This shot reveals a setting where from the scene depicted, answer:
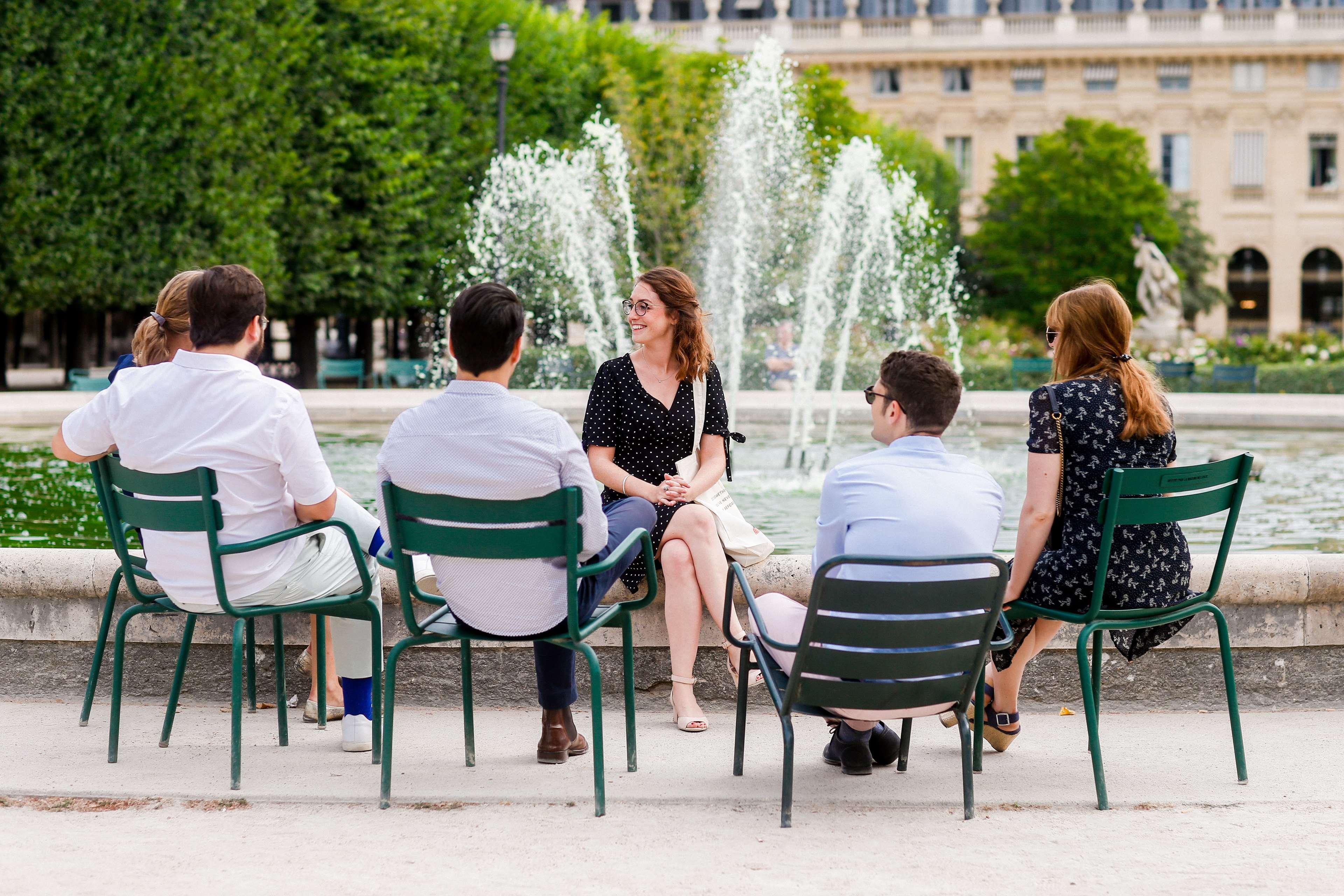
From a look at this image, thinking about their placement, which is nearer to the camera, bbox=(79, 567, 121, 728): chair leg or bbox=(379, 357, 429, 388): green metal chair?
bbox=(79, 567, 121, 728): chair leg

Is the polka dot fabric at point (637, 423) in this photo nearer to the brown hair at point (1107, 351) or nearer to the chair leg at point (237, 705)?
the brown hair at point (1107, 351)

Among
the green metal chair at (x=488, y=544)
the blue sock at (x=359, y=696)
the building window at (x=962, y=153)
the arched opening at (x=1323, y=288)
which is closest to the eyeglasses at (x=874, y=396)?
the green metal chair at (x=488, y=544)

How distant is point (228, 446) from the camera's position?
380cm

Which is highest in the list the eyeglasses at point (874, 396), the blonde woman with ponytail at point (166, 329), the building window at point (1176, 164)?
the building window at point (1176, 164)

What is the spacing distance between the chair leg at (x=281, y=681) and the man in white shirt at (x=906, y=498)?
1468 mm

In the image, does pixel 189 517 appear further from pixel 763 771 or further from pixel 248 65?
pixel 248 65

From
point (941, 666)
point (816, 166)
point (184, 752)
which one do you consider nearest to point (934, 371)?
point (941, 666)

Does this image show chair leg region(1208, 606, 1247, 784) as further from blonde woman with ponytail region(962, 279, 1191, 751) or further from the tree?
the tree

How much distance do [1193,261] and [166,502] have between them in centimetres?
5025

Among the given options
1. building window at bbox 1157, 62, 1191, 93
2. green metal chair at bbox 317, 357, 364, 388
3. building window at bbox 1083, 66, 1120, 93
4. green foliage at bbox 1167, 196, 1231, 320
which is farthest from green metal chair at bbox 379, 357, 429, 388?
building window at bbox 1157, 62, 1191, 93

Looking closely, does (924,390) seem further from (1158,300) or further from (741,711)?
(1158,300)

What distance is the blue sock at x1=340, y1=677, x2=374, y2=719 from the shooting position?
4.08m

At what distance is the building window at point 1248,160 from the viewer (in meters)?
56.2

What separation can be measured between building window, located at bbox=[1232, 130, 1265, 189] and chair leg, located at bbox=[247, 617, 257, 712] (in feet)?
191
